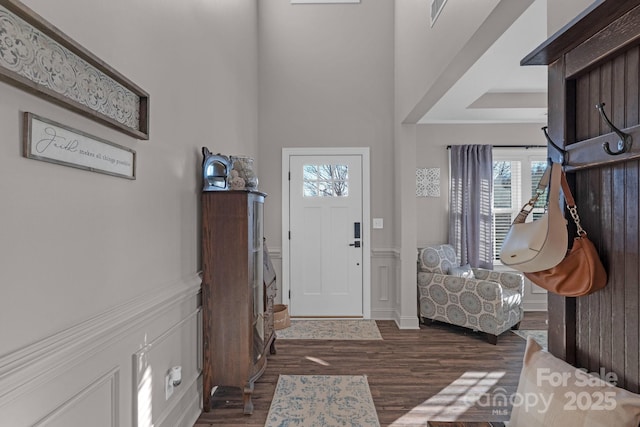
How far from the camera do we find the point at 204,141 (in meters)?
2.62

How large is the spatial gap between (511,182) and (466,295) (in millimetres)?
2046

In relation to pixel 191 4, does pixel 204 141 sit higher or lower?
lower

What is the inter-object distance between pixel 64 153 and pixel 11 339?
58 cm

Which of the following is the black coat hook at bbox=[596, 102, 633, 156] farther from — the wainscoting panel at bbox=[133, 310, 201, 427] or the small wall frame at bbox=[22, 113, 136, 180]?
the wainscoting panel at bbox=[133, 310, 201, 427]

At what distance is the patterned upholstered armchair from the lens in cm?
363

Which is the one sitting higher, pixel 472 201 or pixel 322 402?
pixel 472 201

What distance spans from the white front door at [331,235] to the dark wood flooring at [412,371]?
2.06 feet

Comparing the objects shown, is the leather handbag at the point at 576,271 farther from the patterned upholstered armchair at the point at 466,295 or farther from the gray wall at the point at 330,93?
the gray wall at the point at 330,93

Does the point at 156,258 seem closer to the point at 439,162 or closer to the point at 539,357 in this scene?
the point at 539,357

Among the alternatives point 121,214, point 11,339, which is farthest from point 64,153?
point 11,339

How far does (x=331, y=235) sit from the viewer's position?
4.44 metres

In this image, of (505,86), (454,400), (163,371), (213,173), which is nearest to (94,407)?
(163,371)

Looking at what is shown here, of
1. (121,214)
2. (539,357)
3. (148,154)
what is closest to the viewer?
(539,357)

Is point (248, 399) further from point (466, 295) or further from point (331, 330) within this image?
point (466, 295)
